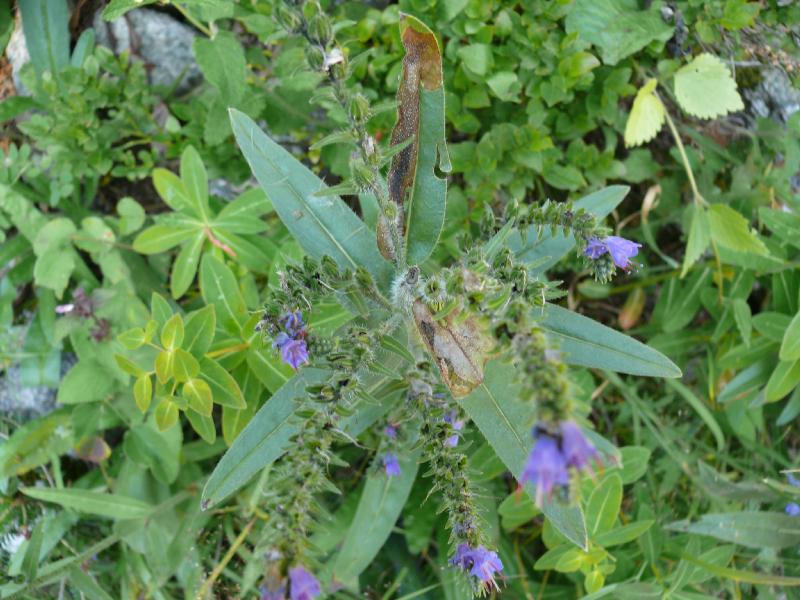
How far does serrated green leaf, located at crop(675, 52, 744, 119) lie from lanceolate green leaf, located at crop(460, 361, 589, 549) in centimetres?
170

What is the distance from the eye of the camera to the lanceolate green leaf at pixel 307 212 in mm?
2648

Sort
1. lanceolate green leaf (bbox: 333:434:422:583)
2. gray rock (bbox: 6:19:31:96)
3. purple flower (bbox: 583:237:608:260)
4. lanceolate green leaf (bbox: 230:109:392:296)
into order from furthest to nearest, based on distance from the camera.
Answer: gray rock (bbox: 6:19:31:96) → lanceolate green leaf (bbox: 333:434:422:583) → lanceolate green leaf (bbox: 230:109:392:296) → purple flower (bbox: 583:237:608:260)

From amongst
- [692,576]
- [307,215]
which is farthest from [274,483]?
[692,576]

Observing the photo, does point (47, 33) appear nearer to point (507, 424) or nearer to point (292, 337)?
point (292, 337)

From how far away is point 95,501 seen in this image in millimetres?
3264

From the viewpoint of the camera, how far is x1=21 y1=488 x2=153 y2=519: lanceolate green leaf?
326 centimetres

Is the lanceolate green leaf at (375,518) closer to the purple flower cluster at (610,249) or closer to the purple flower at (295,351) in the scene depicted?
the purple flower at (295,351)

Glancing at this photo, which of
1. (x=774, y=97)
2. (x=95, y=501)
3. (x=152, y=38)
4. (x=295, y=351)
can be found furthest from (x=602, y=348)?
(x=152, y=38)

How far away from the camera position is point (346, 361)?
2020mm

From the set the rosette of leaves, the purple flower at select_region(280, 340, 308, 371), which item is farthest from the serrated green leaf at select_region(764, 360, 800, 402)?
the rosette of leaves

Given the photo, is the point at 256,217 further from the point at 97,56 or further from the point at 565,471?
the point at 565,471

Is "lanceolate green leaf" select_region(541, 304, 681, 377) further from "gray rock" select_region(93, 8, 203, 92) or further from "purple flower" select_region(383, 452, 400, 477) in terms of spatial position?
"gray rock" select_region(93, 8, 203, 92)

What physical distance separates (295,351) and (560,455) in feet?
3.23

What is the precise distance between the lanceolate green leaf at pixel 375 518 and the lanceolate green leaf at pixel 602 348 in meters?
1.02
